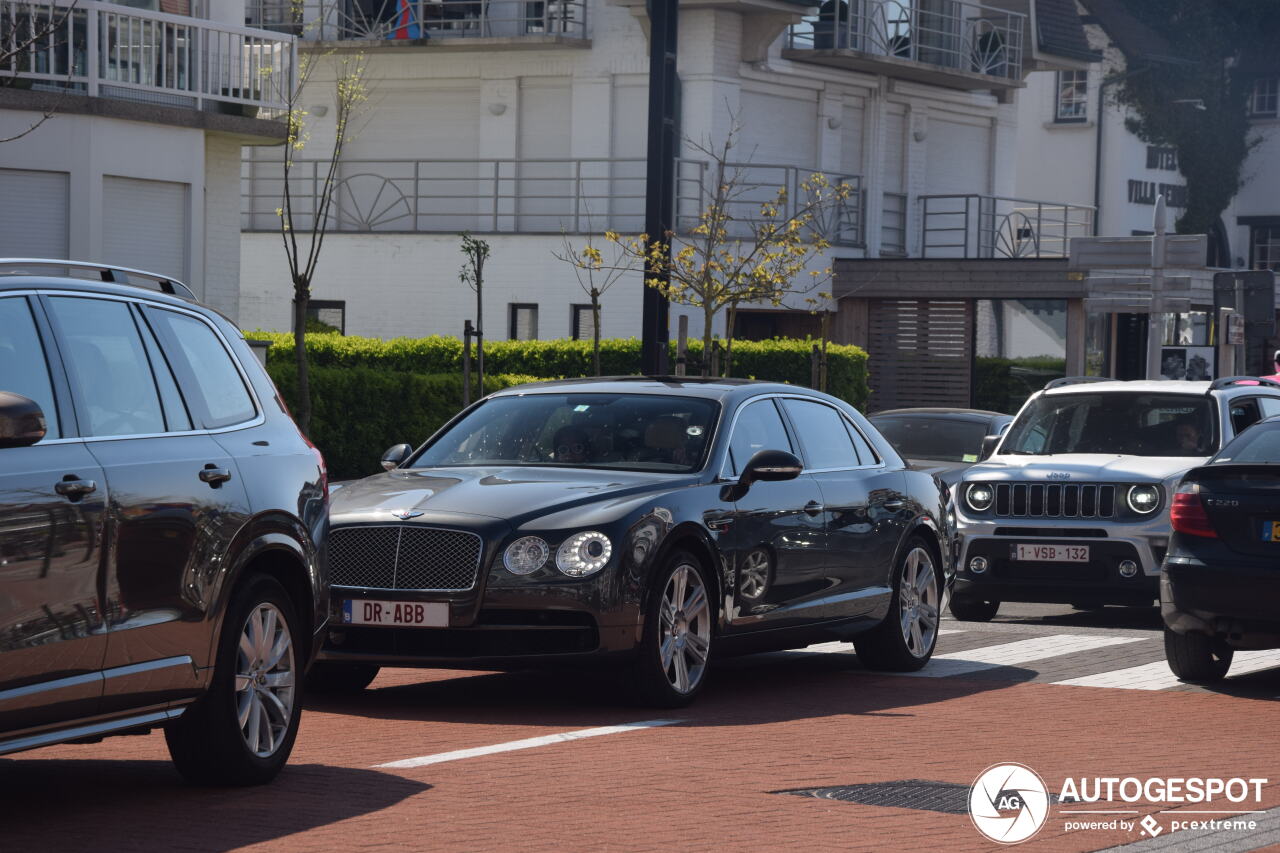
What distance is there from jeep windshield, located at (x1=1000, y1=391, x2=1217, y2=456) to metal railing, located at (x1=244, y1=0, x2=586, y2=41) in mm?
24740

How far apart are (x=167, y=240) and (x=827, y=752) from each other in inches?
780

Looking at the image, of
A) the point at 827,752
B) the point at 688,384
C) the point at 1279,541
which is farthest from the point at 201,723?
the point at 1279,541

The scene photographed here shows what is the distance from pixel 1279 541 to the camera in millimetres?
11461

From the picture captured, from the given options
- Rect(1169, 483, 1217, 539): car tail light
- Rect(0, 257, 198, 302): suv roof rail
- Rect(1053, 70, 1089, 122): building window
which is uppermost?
Rect(1053, 70, 1089, 122): building window

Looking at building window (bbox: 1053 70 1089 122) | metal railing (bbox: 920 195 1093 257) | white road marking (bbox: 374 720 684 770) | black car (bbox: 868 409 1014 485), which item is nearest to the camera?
white road marking (bbox: 374 720 684 770)

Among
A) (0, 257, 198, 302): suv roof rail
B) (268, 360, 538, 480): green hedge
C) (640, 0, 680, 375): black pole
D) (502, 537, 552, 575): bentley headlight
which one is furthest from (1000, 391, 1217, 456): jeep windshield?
(268, 360, 538, 480): green hedge

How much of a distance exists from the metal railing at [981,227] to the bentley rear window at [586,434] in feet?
107

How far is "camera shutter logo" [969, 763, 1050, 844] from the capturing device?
7.57 m

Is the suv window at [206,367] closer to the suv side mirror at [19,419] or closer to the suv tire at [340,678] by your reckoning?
the suv side mirror at [19,419]

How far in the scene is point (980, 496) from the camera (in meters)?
16.0

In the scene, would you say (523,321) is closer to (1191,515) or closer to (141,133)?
(141,133)

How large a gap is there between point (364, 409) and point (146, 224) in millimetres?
3508

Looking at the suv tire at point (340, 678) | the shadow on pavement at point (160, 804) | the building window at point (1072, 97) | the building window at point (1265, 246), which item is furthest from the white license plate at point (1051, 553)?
the building window at point (1265, 246)

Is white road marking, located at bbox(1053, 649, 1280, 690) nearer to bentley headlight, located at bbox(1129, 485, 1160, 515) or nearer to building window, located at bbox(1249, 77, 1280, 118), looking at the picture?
bentley headlight, located at bbox(1129, 485, 1160, 515)
